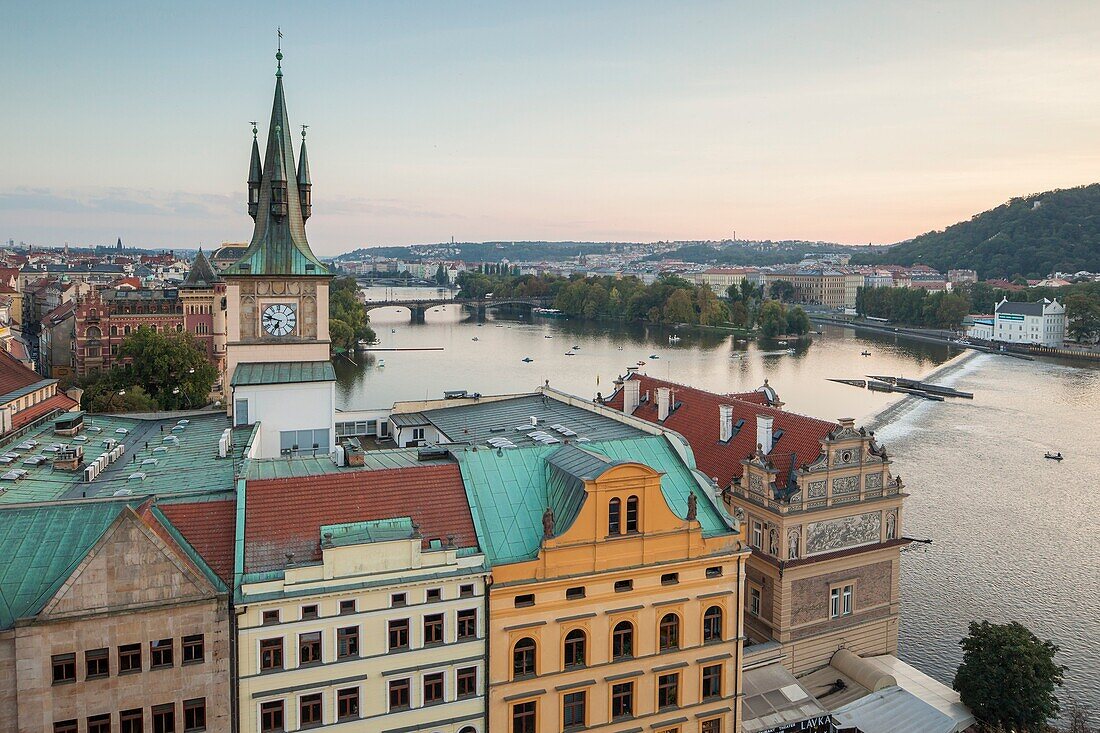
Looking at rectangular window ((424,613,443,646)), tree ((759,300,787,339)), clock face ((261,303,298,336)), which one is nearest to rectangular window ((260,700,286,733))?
rectangular window ((424,613,443,646))

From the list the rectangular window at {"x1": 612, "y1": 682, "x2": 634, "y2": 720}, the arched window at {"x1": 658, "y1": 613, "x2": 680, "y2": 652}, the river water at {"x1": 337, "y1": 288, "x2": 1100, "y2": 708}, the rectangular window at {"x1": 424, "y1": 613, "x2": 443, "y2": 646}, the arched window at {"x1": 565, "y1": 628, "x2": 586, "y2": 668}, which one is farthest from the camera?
the river water at {"x1": 337, "y1": 288, "x2": 1100, "y2": 708}

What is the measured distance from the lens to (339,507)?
1880 cm

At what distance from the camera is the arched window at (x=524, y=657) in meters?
19.0

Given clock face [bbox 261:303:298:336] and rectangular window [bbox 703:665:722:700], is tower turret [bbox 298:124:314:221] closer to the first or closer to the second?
clock face [bbox 261:303:298:336]

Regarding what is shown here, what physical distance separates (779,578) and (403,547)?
1290 centimetres

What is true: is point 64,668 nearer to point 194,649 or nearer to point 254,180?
point 194,649

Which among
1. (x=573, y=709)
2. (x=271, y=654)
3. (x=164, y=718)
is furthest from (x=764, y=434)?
(x=164, y=718)

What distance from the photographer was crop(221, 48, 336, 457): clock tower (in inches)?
1072

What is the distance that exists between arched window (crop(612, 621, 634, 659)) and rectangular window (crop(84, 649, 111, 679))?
10.3m

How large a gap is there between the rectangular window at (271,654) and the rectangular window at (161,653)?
163cm

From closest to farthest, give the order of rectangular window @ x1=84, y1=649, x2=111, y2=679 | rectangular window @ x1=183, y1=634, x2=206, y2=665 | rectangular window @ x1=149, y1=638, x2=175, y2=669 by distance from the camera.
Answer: rectangular window @ x1=84, y1=649, x2=111, y2=679, rectangular window @ x1=149, y1=638, x2=175, y2=669, rectangular window @ x1=183, y1=634, x2=206, y2=665

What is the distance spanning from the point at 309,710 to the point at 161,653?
3.07m

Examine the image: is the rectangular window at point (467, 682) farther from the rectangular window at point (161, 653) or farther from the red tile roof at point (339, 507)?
the rectangular window at point (161, 653)

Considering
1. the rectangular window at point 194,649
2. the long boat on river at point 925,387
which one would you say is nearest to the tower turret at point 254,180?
the rectangular window at point 194,649
